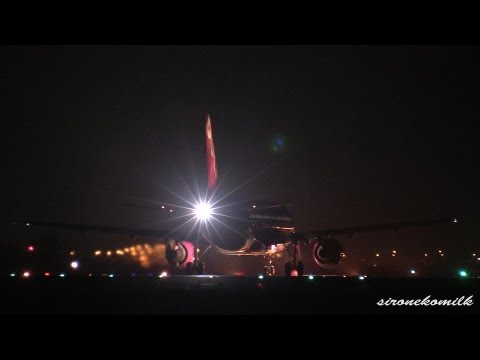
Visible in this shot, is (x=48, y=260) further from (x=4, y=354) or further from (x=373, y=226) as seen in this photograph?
(x=4, y=354)

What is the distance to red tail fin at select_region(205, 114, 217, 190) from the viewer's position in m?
48.7

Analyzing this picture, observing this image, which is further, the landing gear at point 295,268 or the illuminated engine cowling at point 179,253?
the illuminated engine cowling at point 179,253

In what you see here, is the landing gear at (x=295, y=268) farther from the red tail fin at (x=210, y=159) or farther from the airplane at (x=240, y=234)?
the red tail fin at (x=210, y=159)

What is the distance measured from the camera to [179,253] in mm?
45312

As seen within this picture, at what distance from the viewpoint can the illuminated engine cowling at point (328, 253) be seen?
4344 centimetres

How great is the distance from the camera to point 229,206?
148 feet

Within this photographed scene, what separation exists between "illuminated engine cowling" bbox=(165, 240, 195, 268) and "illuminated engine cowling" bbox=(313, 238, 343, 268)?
1068 centimetres

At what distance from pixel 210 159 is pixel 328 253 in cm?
1397

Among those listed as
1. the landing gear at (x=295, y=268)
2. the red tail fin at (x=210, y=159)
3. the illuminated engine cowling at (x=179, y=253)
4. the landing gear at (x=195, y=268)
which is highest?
the red tail fin at (x=210, y=159)

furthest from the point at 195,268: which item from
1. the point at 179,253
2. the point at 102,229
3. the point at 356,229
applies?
the point at 356,229

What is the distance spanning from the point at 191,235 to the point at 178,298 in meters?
23.2

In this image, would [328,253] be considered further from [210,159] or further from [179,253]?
[210,159]

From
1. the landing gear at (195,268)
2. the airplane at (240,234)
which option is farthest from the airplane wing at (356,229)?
the landing gear at (195,268)

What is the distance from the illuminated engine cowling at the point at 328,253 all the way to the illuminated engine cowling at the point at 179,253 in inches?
420
